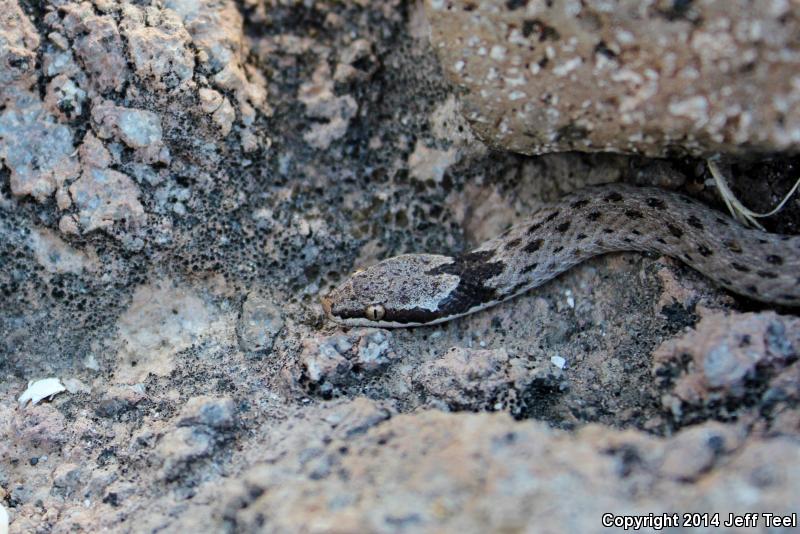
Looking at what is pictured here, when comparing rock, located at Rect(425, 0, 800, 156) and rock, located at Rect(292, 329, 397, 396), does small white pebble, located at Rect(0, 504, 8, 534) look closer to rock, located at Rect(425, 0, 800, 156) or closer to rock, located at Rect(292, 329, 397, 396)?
rock, located at Rect(292, 329, 397, 396)

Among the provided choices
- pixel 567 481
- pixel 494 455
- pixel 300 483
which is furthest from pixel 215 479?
pixel 567 481

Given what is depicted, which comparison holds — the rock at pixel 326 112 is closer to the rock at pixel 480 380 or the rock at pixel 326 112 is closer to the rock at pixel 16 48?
the rock at pixel 16 48

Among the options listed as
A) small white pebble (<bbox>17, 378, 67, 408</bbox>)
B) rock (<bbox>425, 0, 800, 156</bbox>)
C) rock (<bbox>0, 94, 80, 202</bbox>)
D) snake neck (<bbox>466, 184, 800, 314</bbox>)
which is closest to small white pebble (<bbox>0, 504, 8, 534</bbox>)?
small white pebble (<bbox>17, 378, 67, 408</bbox>)

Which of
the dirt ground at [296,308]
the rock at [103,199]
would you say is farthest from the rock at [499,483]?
the rock at [103,199]

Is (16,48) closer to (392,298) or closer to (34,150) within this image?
(34,150)

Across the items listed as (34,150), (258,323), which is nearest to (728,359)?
(258,323)

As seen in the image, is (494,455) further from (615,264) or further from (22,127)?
(22,127)
